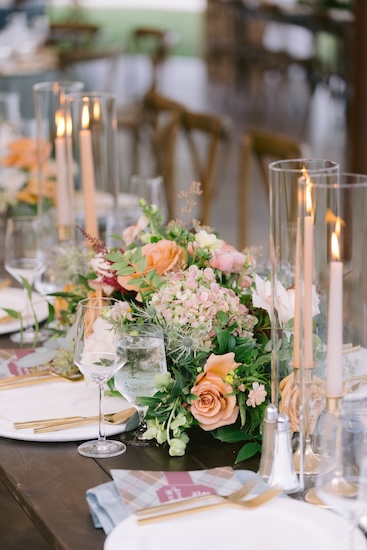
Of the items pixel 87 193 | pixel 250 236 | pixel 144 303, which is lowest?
pixel 250 236

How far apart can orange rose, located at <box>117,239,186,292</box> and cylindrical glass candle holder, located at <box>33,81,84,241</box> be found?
0.52 meters

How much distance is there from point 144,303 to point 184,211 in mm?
165

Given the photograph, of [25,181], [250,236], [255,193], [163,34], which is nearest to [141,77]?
[163,34]

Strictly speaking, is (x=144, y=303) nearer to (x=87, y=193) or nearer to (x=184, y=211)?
(x=184, y=211)

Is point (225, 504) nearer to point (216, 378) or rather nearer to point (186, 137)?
point (216, 378)

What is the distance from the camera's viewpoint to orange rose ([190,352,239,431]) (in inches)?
54.0

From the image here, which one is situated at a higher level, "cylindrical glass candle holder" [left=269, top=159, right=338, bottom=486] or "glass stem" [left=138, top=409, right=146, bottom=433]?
"cylindrical glass candle holder" [left=269, top=159, right=338, bottom=486]

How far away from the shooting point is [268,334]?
1.50 meters

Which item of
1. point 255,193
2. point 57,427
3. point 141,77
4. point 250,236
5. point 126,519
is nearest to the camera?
point 126,519

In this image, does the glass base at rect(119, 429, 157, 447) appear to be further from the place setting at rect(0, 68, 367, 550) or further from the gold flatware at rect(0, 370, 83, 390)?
the gold flatware at rect(0, 370, 83, 390)

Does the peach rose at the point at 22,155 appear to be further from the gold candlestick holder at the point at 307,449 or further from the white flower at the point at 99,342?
the gold candlestick holder at the point at 307,449

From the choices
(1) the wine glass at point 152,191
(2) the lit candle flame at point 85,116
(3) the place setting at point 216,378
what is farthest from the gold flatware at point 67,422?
(1) the wine glass at point 152,191

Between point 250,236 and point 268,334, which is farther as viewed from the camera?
point 250,236

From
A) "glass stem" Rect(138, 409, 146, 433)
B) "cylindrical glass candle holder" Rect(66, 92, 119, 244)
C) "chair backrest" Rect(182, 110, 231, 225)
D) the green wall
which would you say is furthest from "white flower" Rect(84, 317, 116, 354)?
the green wall
